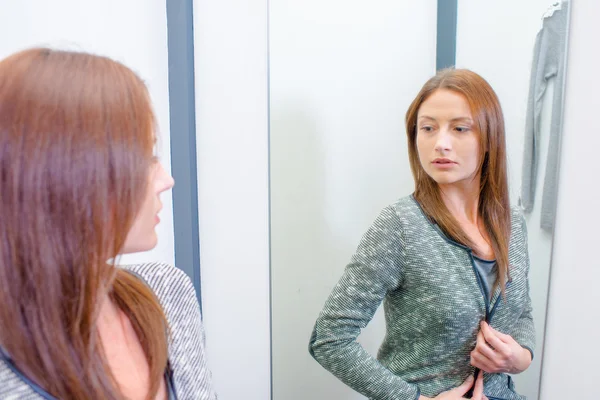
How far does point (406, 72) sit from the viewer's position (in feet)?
3.40

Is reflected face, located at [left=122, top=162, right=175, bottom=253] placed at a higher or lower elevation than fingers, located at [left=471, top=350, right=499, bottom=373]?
higher

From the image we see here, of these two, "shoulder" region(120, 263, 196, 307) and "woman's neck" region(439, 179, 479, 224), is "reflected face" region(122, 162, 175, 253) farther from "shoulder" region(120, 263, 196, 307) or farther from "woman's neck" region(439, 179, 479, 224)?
"woman's neck" region(439, 179, 479, 224)

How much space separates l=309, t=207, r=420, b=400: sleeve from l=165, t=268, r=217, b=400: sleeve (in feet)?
0.72

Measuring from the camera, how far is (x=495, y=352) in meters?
0.73

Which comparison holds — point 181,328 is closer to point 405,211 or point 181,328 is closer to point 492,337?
point 405,211

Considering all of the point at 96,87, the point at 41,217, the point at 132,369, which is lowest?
the point at 132,369

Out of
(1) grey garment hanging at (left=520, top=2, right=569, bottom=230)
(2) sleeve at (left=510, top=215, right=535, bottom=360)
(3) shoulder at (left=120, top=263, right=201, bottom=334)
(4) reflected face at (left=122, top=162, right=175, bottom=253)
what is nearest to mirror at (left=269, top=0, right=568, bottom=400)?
(1) grey garment hanging at (left=520, top=2, right=569, bottom=230)

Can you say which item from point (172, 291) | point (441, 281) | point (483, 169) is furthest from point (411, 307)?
point (172, 291)

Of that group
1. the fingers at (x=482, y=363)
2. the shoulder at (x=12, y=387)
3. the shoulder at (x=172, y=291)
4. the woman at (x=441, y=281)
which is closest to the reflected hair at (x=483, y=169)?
the woman at (x=441, y=281)

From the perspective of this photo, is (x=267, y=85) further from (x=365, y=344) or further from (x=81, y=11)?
(x=365, y=344)

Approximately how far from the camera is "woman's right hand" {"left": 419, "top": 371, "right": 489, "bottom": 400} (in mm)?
745

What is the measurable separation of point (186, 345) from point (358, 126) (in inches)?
26.0

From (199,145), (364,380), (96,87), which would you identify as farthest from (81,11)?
(364,380)

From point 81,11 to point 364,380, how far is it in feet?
3.09
